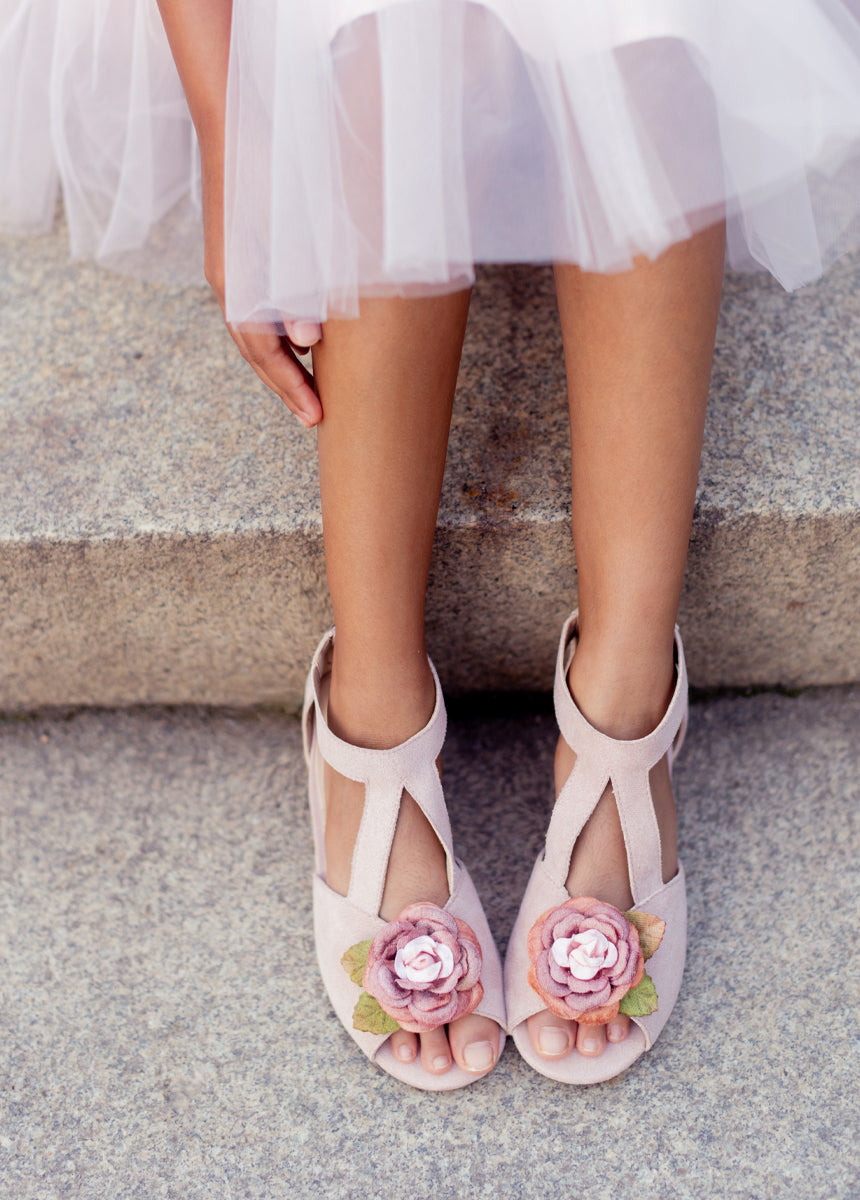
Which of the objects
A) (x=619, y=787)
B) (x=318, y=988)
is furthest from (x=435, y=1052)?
(x=619, y=787)

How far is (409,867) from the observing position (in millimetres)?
832

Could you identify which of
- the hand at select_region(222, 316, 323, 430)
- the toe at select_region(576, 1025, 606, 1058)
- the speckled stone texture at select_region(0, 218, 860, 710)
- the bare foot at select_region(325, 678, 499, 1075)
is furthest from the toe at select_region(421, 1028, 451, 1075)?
the hand at select_region(222, 316, 323, 430)

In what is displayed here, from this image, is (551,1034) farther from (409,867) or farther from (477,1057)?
(409,867)

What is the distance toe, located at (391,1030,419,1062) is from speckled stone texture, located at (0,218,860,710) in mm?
372

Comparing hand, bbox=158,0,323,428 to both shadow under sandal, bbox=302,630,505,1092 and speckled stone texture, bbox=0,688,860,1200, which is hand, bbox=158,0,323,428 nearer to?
shadow under sandal, bbox=302,630,505,1092

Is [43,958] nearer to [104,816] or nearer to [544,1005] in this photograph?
[104,816]

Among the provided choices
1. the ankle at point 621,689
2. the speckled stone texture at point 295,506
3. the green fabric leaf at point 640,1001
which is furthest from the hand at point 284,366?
the green fabric leaf at point 640,1001

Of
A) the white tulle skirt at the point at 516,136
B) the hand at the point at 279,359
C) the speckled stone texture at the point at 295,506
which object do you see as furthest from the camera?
the speckled stone texture at the point at 295,506

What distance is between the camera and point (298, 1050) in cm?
84

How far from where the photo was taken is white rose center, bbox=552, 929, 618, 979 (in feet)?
2.45

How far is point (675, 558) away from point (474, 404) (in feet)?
0.98

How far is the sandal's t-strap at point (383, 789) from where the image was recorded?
81cm

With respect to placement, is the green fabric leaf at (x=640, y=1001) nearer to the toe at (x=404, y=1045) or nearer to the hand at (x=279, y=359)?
the toe at (x=404, y=1045)

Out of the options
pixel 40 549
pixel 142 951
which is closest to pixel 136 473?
pixel 40 549
